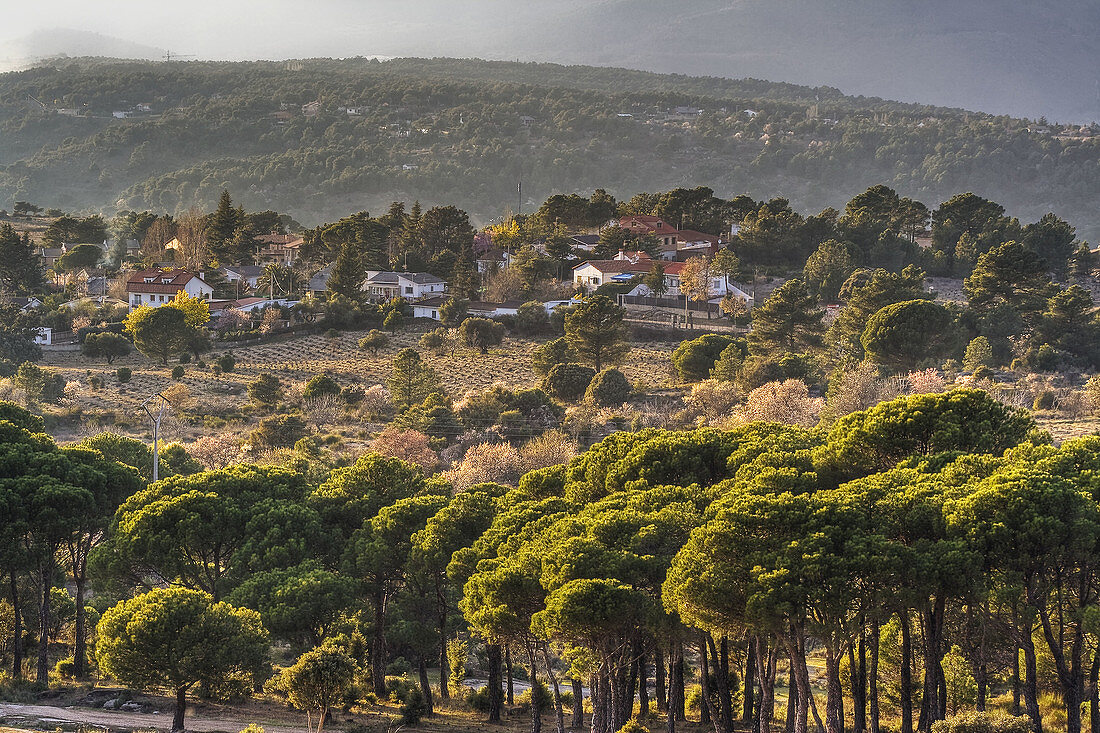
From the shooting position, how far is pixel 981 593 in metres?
17.1

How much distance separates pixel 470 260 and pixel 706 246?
17293 mm

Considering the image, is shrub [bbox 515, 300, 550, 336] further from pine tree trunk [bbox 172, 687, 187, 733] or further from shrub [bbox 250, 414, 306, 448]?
pine tree trunk [bbox 172, 687, 187, 733]

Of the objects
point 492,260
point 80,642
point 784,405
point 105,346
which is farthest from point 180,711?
point 492,260

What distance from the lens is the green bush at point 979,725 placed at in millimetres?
16641

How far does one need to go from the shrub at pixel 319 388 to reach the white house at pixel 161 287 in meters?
24.1

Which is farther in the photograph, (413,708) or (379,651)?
(379,651)

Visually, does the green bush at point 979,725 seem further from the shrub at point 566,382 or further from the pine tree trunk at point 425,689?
the shrub at point 566,382

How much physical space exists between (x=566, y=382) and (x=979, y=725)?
122 ft

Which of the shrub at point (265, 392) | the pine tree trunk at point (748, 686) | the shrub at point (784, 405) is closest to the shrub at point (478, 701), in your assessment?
the pine tree trunk at point (748, 686)

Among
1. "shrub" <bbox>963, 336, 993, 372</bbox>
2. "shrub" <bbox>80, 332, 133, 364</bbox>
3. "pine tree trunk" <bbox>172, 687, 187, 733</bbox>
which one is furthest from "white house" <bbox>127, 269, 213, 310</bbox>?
"pine tree trunk" <bbox>172, 687, 187, 733</bbox>

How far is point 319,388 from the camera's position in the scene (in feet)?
172

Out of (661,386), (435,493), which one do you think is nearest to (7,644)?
(435,493)

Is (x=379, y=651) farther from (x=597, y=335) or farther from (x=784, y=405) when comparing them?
(x=597, y=335)

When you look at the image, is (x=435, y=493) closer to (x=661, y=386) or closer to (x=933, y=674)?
(x=933, y=674)
